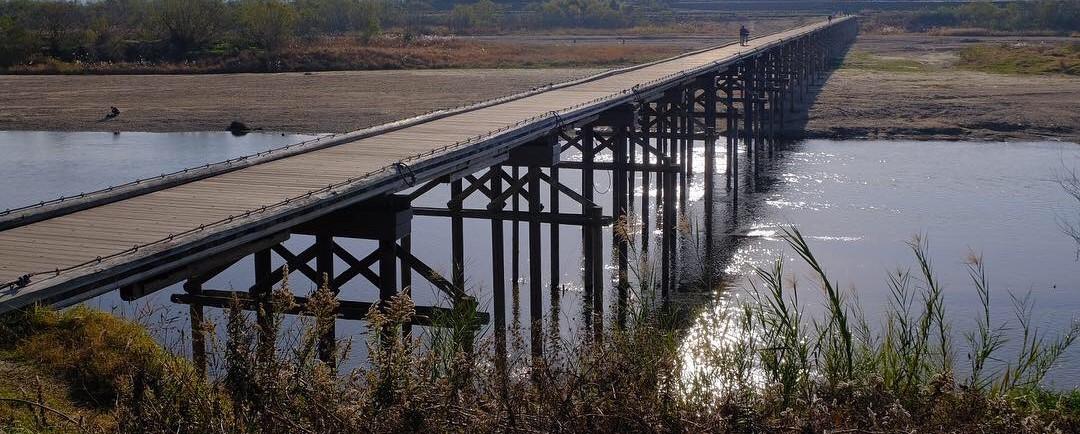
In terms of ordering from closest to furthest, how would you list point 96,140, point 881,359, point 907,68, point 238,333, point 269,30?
point 238,333
point 881,359
point 96,140
point 907,68
point 269,30

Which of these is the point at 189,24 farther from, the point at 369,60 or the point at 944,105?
the point at 944,105

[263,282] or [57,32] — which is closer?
[263,282]

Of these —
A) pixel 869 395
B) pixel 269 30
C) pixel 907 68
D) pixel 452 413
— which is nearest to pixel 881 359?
pixel 869 395

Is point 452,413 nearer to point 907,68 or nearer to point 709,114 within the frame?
point 709,114

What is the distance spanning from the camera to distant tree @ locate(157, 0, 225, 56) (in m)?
62.3

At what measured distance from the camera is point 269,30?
64562 mm

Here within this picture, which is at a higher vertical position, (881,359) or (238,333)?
(238,333)

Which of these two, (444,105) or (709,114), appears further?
(444,105)

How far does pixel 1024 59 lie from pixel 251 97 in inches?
1547

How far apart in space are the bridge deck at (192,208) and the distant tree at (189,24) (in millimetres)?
50025

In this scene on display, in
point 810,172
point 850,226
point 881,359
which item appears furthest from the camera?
point 810,172

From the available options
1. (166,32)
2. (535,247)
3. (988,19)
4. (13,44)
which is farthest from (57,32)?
(988,19)

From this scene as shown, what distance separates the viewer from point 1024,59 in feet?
195

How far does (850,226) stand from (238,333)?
1945 centimetres
